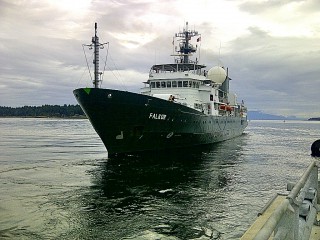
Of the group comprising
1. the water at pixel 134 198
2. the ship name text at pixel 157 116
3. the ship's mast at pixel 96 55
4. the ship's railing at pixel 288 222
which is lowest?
the water at pixel 134 198

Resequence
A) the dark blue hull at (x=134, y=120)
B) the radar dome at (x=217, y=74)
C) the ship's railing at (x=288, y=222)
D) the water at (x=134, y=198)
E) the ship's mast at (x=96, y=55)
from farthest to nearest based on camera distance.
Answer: the radar dome at (x=217, y=74), the ship's mast at (x=96, y=55), the dark blue hull at (x=134, y=120), the water at (x=134, y=198), the ship's railing at (x=288, y=222)

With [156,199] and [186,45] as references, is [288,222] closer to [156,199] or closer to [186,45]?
[156,199]

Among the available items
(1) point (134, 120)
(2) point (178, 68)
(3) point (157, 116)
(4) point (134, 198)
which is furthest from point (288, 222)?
(2) point (178, 68)

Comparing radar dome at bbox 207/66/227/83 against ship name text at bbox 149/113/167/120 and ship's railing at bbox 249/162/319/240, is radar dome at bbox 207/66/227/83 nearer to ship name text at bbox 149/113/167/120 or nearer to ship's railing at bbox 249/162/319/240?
ship name text at bbox 149/113/167/120

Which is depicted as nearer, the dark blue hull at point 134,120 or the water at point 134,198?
the water at point 134,198

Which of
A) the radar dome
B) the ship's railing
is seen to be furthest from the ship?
the ship's railing

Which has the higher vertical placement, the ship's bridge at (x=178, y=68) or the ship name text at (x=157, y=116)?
the ship's bridge at (x=178, y=68)

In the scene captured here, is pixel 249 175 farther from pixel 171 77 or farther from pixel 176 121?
pixel 171 77

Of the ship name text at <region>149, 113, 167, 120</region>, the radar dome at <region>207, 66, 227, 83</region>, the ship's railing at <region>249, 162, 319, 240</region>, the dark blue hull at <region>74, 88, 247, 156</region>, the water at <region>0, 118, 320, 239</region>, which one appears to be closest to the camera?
the ship's railing at <region>249, 162, 319, 240</region>

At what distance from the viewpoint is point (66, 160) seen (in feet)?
77.4

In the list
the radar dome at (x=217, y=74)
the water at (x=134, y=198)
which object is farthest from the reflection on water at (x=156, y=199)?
the radar dome at (x=217, y=74)

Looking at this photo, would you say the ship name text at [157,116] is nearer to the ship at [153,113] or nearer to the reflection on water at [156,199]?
the ship at [153,113]

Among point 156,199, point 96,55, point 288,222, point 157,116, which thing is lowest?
point 156,199

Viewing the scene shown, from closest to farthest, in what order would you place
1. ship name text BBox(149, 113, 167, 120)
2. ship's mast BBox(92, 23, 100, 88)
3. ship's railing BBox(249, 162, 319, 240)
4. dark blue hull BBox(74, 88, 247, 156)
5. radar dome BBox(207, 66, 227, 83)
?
ship's railing BBox(249, 162, 319, 240) → dark blue hull BBox(74, 88, 247, 156) → ship name text BBox(149, 113, 167, 120) → ship's mast BBox(92, 23, 100, 88) → radar dome BBox(207, 66, 227, 83)
